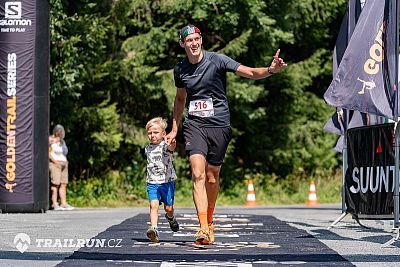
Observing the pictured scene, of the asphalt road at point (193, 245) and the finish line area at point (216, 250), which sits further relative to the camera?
the asphalt road at point (193, 245)

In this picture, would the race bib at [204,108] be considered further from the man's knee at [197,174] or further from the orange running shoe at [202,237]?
the orange running shoe at [202,237]

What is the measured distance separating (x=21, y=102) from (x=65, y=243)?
959 centimetres

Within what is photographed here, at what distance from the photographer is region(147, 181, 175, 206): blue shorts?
11.7m

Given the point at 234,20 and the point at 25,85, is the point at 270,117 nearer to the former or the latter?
the point at 234,20

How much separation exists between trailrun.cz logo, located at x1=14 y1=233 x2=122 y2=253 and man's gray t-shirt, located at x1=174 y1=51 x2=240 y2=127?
1.55 meters

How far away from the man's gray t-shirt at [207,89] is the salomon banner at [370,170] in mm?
2225

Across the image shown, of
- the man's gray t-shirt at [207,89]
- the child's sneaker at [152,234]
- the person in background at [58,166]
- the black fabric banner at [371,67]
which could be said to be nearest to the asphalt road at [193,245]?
the child's sneaker at [152,234]

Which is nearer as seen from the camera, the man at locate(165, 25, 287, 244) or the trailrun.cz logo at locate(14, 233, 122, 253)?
the trailrun.cz logo at locate(14, 233, 122, 253)

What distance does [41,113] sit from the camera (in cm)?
2061

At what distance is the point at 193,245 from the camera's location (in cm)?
1086

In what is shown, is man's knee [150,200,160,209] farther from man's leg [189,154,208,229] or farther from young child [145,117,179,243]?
man's leg [189,154,208,229]

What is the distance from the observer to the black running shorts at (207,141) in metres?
11.1

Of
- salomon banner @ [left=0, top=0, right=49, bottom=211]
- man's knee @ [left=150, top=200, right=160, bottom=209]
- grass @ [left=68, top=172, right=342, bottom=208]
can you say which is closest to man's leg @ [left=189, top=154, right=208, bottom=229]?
man's knee @ [left=150, top=200, right=160, bottom=209]

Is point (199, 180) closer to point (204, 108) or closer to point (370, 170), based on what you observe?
point (204, 108)
